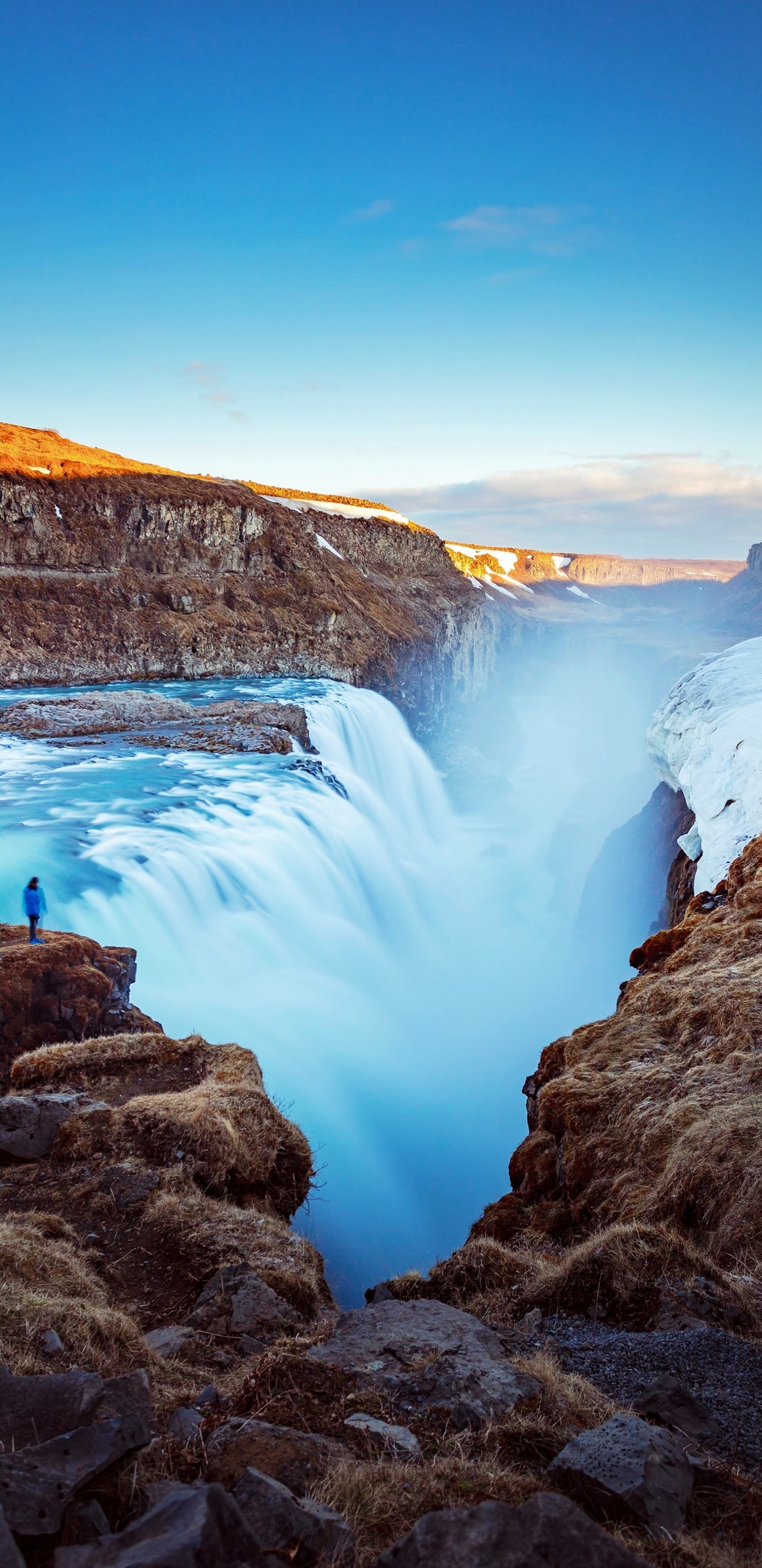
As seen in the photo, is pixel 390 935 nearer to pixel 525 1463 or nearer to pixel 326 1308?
pixel 326 1308

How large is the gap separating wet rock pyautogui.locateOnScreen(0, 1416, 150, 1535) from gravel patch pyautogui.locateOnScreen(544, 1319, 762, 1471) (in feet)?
7.76

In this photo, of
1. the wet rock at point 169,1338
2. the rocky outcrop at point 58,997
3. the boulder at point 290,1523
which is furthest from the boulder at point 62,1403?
the rocky outcrop at point 58,997

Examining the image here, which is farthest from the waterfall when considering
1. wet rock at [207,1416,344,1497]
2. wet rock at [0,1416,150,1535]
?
wet rock at [0,1416,150,1535]

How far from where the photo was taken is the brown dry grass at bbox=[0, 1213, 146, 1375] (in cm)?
404

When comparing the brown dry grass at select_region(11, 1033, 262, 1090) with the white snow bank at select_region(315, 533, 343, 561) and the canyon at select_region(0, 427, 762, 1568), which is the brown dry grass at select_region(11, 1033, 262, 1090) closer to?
the canyon at select_region(0, 427, 762, 1568)

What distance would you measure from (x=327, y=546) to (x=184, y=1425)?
58829 millimetres

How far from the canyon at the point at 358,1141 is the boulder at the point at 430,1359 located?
0.09 ft

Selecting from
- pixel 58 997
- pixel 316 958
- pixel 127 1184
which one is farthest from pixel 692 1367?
pixel 316 958

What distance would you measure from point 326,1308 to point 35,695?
30474mm

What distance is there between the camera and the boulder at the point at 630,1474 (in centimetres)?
282

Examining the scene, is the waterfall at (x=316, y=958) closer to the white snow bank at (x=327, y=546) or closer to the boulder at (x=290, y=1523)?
the boulder at (x=290, y=1523)

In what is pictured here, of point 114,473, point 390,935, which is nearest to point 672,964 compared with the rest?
point 390,935

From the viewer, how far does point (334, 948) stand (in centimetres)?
1803

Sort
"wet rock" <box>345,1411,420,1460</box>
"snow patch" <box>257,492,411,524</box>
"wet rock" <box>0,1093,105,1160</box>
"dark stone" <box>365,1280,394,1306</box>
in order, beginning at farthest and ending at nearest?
"snow patch" <box>257,492,411,524</box>
"wet rock" <box>0,1093,105,1160</box>
"dark stone" <box>365,1280,394,1306</box>
"wet rock" <box>345,1411,420,1460</box>
